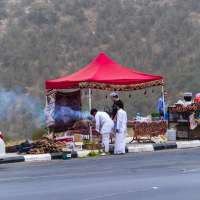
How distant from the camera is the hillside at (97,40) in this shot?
48375 millimetres

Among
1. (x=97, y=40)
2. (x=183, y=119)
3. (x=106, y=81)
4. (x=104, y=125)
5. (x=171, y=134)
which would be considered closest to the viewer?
(x=104, y=125)

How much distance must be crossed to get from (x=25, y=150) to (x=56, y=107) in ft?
10.7

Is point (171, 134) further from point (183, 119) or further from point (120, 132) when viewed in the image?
point (120, 132)

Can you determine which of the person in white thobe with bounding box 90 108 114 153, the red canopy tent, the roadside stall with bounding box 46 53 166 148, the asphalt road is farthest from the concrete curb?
the red canopy tent

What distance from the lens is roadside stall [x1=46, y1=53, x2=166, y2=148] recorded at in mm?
25602

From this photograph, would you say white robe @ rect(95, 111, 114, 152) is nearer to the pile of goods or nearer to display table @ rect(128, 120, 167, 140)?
the pile of goods

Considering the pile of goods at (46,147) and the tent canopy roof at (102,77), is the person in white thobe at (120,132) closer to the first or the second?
the pile of goods at (46,147)

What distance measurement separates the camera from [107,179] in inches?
616

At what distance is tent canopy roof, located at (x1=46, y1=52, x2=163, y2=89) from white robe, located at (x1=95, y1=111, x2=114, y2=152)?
193 centimetres

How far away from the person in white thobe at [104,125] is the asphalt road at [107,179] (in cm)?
172

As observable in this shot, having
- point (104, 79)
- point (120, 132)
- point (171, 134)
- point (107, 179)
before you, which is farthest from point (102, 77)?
point (107, 179)

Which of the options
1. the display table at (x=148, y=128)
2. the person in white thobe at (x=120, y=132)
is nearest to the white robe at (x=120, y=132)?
the person in white thobe at (x=120, y=132)

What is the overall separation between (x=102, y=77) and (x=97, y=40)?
30.2m

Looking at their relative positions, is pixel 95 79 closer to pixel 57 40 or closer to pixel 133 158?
pixel 133 158
